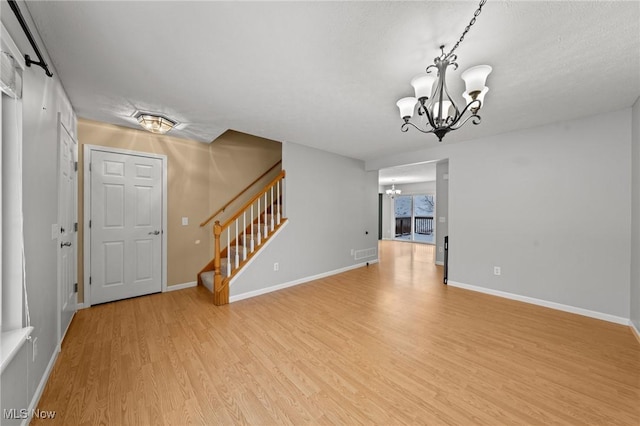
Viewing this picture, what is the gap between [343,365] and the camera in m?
1.98

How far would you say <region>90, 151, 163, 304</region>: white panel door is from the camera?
Answer: 320 cm

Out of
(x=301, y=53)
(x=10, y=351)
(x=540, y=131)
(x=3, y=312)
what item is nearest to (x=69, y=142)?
(x=3, y=312)

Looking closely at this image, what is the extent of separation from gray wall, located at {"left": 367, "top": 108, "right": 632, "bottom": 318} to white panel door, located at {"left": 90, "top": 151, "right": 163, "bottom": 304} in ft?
16.1

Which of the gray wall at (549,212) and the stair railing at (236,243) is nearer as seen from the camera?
the gray wall at (549,212)

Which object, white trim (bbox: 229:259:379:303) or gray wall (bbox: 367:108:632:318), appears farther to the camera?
white trim (bbox: 229:259:379:303)

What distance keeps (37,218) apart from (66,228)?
108cm

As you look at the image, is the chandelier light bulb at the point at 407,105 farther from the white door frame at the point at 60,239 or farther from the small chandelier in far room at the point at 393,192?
the small chandelier in far room at the point at 393,192

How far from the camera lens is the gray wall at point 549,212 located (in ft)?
9.04

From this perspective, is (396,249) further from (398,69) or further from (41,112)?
(41,112)

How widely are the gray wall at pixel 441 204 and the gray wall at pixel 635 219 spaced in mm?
2868

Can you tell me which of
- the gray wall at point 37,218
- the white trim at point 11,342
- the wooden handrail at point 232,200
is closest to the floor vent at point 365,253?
the wooden handrail at point 232,200

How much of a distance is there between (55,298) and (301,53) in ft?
9.66

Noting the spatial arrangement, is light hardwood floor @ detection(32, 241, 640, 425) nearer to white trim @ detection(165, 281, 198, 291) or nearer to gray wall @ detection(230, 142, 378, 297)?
white trim @ detection(165, 281, 198, 291)

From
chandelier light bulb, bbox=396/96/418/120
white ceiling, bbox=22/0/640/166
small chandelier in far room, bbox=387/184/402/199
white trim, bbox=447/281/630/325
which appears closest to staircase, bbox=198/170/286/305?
white ceiling, bbox=22/0/640/166
